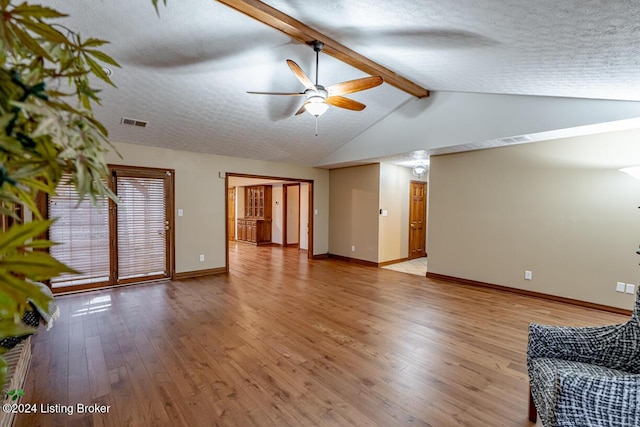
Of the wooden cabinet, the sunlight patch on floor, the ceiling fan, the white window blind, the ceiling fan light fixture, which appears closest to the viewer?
the ceiling fan

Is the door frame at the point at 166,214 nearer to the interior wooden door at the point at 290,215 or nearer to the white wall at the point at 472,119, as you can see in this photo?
the white wall at the point at 472,119

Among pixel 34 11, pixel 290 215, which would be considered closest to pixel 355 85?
pixel 34 11

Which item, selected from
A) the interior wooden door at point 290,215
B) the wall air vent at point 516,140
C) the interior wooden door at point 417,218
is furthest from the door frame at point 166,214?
the wall air vent at point 516,140

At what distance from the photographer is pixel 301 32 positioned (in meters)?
2.81

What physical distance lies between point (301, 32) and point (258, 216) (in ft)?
26.4

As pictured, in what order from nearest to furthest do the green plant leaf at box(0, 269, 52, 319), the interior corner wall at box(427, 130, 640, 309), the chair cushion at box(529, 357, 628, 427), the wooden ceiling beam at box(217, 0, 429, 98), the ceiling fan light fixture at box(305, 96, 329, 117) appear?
the green plant leaf at box(0, 269, 52, 319), the chair cushion at box(529, 357, 628, 427), the wooden ceiling beam at box(217, 0, 429, 98), the ceiling fan light fixture at box(305, 96, 329, 117), the interior corner wall at box(427, 130, 640, 309)

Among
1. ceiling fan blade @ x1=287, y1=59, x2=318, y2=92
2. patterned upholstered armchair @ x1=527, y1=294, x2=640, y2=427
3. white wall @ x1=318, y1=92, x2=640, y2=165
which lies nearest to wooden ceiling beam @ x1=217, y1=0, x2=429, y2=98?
ceiling fan blade @ x1=287, y1=59, x2=318, y2=92

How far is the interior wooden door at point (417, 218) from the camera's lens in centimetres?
751

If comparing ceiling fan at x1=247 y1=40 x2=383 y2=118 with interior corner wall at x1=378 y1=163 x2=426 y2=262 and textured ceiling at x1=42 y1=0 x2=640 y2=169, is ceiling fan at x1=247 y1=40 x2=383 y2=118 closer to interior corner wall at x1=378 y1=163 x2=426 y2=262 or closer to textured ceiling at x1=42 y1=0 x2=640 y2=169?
textured ceiling at x1=42 y1=0 x2=640 y2=169

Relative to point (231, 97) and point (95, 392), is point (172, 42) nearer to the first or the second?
point (231, 97)

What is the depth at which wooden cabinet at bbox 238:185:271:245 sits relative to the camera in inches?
399

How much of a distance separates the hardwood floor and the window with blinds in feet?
1.26

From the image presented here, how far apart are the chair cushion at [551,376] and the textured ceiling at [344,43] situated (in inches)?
79.2

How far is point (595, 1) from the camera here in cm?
166
